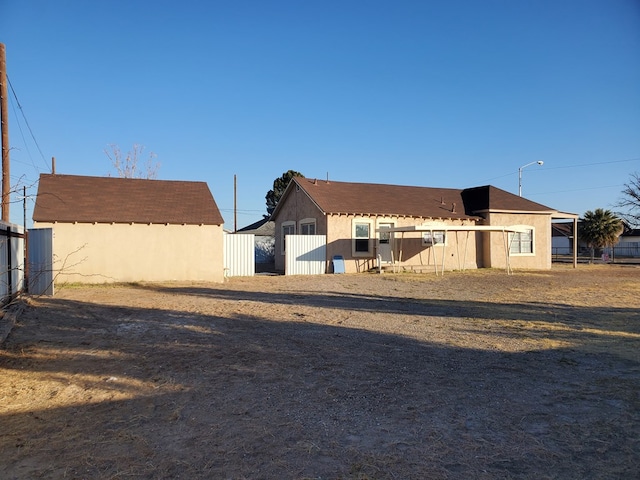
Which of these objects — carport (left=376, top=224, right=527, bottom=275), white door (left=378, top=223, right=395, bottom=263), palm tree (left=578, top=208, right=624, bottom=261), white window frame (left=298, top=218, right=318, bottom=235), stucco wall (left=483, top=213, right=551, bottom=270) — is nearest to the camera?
carport (left=376, top=224, right=527, bottom=275)

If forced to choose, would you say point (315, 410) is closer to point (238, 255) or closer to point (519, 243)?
point (238, 255)

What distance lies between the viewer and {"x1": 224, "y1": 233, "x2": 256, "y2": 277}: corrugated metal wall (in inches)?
864

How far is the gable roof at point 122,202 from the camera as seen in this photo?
60.5 ft

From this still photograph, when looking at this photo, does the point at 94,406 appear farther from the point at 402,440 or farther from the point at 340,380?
the point at 402,440

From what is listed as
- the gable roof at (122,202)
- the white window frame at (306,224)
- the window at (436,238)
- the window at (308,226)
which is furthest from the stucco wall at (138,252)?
the window at (436,238)

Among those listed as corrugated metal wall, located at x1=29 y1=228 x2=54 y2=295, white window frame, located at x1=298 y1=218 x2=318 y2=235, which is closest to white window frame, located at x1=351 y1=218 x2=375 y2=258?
white window frame, located at x1=298 y1=218 x2=318 y2=235

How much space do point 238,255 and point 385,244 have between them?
7492 millimetres

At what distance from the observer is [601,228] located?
128ft

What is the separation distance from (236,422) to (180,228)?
1559 cm

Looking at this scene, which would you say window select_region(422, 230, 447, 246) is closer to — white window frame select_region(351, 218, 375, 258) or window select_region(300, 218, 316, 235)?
white window frame select_region(351, 218, 375, 258)

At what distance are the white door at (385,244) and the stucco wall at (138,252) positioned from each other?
8496 mm

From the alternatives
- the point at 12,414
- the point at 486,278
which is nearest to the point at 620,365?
the point at 12,414

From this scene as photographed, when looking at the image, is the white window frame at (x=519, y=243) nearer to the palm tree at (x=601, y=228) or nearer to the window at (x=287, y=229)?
the window at (x=287, y=229)

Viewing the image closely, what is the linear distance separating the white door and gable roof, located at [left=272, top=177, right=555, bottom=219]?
698 mm
